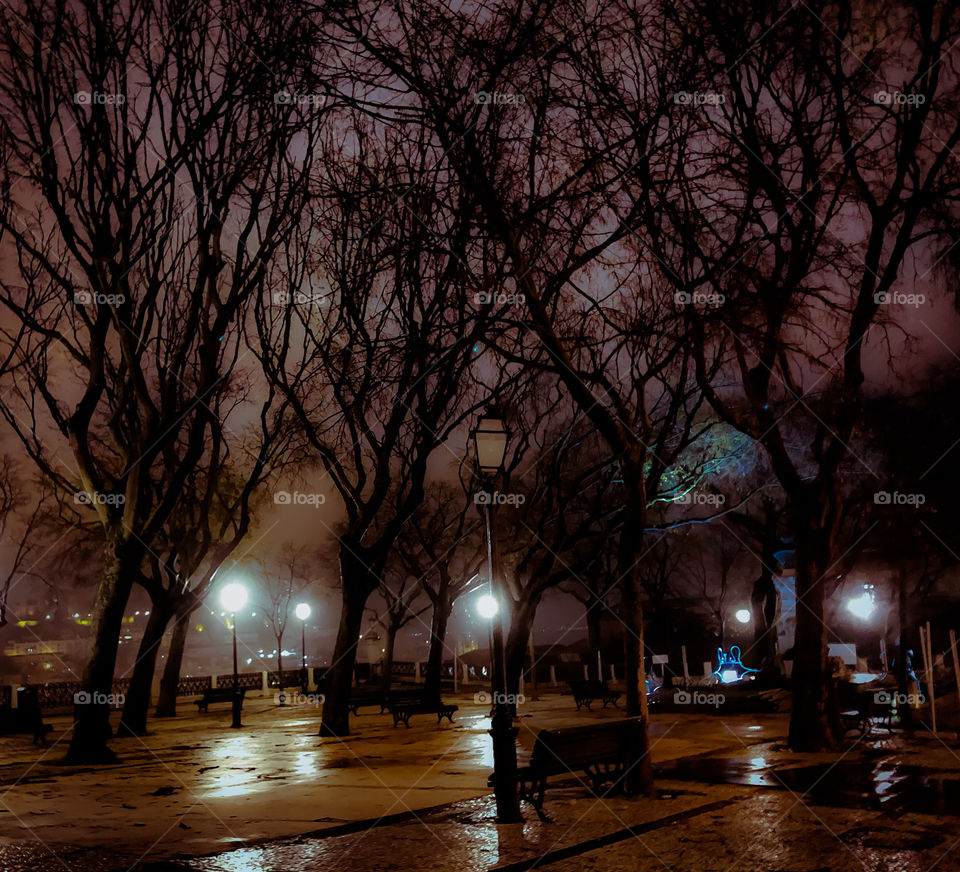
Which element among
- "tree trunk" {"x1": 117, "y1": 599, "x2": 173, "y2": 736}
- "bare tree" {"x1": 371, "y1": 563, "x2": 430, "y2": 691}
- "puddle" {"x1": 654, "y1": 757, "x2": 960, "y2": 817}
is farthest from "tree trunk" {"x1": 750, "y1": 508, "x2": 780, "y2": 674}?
"tree trunk" {"x1": 117, "y1": 599, "x2": 173, "y2": 736}

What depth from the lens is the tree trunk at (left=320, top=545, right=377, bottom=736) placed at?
64.8 ft

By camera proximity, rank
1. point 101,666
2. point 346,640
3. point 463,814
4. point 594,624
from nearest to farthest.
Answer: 1. point 463,814
2. point 101,666
3. point 346,640
4. point 594,624

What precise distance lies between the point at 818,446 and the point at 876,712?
20.2ft

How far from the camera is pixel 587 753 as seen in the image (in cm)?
1019

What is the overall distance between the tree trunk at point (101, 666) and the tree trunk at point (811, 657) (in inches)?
456

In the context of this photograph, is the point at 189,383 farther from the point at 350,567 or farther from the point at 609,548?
the point at 609,548

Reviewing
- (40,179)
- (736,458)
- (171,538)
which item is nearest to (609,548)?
(736,458)

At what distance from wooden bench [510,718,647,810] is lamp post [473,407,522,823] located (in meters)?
0.25

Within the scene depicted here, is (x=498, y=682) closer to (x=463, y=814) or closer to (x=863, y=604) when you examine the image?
(x=463, y=814)

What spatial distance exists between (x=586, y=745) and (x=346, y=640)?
35.2 feet

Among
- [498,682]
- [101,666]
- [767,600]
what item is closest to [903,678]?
[498,682]

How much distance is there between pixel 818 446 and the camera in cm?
1562

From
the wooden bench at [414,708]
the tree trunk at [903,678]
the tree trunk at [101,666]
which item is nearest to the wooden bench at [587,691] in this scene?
the wooden bench at [414,708]

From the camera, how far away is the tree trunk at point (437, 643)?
2928 centimetres
